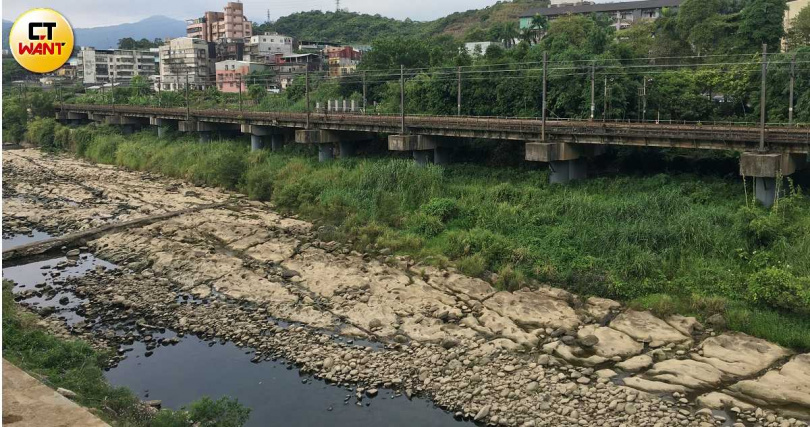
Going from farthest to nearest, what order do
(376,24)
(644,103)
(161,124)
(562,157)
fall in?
(376,24) → (161,124) → (644,103) → (562,157)

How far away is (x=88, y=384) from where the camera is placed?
682 inches

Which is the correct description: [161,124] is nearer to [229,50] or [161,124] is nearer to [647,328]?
[647,328]

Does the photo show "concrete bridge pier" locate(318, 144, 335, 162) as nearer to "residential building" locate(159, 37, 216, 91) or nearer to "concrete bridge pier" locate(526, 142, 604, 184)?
"concrete bridge pier" locate(526, 142, 604, 184)

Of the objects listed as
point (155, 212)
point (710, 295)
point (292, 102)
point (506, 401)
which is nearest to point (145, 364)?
point (506, 401)

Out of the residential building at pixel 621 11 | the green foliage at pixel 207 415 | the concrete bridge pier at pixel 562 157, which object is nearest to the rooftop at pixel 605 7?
the residential building at pixel 621 11

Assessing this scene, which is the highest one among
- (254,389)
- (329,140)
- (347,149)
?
(329,140)

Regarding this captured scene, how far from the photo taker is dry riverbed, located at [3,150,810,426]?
61.8ft

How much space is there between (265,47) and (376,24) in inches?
1860

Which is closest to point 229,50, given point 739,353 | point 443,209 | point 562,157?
point 443,209

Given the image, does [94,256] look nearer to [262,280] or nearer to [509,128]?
[262,280]

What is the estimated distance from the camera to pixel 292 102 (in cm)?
7669

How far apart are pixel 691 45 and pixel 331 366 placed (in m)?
57.1

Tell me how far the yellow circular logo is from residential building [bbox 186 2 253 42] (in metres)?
132

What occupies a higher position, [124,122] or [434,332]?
[124,122]
